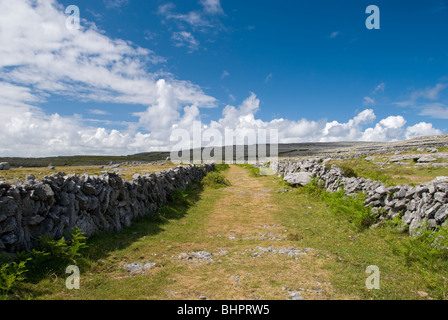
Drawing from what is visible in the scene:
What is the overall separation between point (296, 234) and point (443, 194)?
519 centimetres

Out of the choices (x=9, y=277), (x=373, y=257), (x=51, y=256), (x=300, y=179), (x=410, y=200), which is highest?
(x=410, y=200)

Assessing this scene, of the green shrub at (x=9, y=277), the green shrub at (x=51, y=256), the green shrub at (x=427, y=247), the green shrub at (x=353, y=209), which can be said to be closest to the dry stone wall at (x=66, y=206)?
the green shrub at (x=51, y=256)

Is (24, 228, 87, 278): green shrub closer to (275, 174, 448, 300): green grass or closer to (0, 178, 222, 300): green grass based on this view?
(0, 178, 222, 300): green grass

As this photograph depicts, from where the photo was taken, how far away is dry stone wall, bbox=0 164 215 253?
6727 mm

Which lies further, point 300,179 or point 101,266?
point 300,179

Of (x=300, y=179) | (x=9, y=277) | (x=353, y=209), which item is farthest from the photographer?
(x=300, y=179)

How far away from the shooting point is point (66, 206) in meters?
8.62

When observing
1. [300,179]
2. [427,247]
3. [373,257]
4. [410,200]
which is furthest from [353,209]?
[300,179]

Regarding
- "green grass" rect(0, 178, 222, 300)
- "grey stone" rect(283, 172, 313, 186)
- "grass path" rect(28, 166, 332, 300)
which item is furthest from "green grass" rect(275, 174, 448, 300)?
"grey stone" rect(283, 172, 313, 186)

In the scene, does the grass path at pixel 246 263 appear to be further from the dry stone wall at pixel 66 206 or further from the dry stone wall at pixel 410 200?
the dry stone wall at pixel 410 200

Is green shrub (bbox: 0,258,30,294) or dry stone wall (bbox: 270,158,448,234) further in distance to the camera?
dry stone wall (bbox: 270,158,448,234)

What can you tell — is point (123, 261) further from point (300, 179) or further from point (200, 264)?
point (300, 179)

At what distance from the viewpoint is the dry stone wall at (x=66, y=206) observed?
6.73 m
